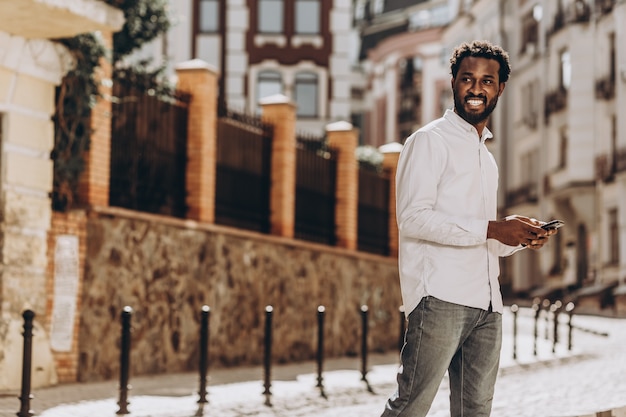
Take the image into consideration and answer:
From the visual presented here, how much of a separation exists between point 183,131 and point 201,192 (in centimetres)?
90

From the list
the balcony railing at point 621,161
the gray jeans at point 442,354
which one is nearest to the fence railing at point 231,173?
the gray jeans at point 442,354

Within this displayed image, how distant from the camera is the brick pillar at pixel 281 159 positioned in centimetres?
2105

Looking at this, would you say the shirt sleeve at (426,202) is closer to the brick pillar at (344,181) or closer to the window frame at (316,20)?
the brick pillar at (344,181)

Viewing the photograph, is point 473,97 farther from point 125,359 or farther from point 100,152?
point 100,152

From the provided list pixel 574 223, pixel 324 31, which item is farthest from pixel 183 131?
pixel 574 223

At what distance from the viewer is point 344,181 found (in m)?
24.3

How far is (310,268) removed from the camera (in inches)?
856

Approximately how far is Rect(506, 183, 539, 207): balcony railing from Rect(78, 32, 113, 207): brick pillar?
38086mm

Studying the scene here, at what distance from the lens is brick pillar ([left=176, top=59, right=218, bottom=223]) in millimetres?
18136

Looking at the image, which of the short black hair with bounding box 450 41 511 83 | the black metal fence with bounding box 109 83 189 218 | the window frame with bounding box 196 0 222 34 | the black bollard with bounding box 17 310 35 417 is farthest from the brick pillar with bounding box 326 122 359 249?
the window frame with bounding box 196 0 222 34

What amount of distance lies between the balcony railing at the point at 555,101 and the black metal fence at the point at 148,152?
31653mm

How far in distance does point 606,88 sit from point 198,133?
Answer: 2877 cm

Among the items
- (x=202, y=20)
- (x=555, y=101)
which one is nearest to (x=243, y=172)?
(x=202, y=20)

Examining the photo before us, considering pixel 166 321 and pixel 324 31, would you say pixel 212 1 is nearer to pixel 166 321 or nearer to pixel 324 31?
pixel 324 31
